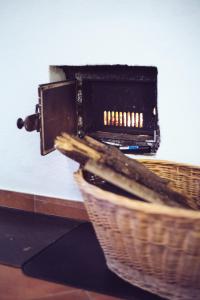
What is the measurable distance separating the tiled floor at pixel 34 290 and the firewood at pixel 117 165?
33cm

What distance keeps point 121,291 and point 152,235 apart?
27cm

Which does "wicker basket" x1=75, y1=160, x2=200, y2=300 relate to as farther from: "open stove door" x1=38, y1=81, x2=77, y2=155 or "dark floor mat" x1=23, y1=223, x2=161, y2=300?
"open stove door" x1=38, y1=81, x2=77, y2=155

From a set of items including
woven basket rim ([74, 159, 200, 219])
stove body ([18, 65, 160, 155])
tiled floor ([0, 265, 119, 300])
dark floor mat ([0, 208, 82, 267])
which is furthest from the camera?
stove body ([18, 65, 160, 155])

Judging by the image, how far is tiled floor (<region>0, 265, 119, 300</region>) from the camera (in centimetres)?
128

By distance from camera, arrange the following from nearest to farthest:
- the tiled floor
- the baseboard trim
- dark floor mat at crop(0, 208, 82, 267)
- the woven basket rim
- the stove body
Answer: the woven basket rim
the tiled floor
dark floor mat at crop(0, 208, 82, 267)
the stove body
the baseboard trim

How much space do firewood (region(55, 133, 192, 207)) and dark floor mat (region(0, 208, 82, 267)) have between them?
0.49m

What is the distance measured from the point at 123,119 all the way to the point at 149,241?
0.82 metres

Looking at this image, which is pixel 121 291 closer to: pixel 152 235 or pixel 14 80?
pixel 152 235

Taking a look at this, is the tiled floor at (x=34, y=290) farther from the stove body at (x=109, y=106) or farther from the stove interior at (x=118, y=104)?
the stove interior at (x=118, y=104)

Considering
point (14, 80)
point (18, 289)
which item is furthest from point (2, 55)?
point (18, 289)

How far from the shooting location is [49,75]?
186 cm

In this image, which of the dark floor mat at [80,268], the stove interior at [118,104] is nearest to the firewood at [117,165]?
the dark floor mat at [80,268]

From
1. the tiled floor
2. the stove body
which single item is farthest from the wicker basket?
the stove body

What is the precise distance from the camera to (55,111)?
5.64 ft
